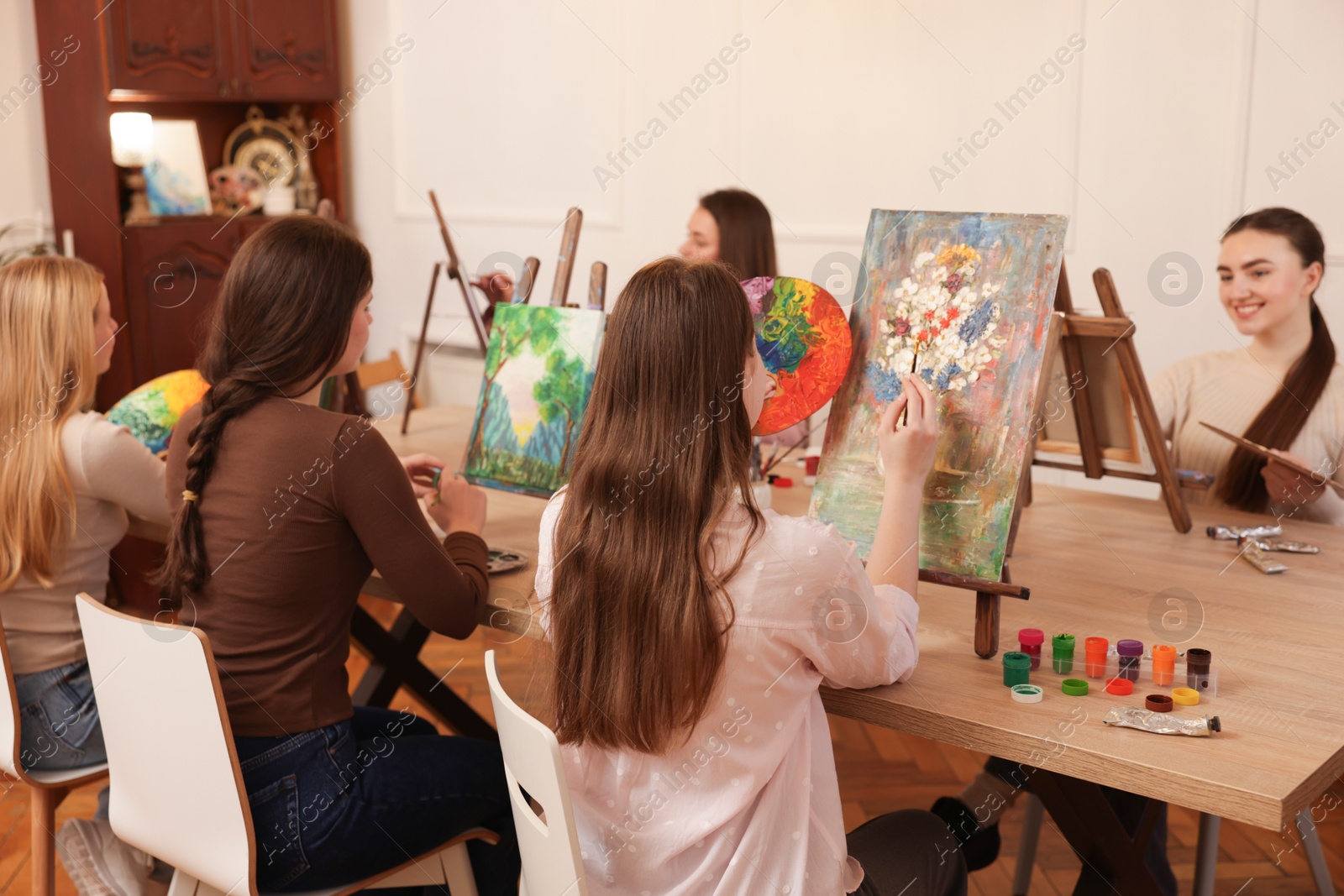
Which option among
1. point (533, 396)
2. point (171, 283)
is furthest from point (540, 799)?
point (171, 283)

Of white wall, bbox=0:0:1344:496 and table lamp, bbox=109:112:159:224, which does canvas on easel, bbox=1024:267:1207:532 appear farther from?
table lamp, bbox=109:112:159:224

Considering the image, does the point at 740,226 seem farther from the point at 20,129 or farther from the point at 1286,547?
the point at 20,129

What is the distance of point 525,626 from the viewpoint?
5.68ft

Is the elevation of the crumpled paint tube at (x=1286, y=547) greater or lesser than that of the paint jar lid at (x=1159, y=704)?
greater

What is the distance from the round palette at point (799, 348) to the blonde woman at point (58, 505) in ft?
3.77

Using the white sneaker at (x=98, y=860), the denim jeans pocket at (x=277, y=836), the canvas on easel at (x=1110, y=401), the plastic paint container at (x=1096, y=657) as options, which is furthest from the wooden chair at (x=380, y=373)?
the plastic paint container at (x=1096, y=657)

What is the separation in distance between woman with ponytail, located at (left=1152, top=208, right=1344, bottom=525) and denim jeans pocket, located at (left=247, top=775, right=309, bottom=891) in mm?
1962

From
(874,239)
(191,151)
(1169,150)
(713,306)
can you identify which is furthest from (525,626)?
(191,151)

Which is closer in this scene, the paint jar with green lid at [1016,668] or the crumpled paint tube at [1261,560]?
the paint jar with green lid at [1016,668]

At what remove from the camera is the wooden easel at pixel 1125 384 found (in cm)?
195

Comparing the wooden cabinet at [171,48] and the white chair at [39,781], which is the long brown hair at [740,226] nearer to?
the white chair at [39,781]

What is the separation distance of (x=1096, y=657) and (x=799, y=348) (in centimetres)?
64

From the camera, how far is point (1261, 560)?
75.4 inches

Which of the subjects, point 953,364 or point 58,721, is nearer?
point 953,364
